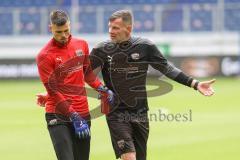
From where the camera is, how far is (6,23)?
106 feet

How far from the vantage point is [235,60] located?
31875 millimetres

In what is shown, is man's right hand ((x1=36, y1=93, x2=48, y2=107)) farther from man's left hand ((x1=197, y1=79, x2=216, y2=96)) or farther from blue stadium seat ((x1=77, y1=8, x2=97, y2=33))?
blue stadium seat ((x1=77, y1=8, x2=97, y2=33))

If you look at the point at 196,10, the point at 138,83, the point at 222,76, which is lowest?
the point at 222,76

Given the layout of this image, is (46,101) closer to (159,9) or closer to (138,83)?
(138,83)

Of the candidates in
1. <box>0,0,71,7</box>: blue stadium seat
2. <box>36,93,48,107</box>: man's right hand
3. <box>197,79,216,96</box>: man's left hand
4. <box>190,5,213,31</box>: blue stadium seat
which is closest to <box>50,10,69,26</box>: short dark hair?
<box>36,93,48,107</box>: man's right hand

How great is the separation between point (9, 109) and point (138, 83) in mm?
14488

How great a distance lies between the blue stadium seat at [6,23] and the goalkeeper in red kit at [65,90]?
23437mm

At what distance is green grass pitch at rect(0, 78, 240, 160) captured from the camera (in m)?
14.2

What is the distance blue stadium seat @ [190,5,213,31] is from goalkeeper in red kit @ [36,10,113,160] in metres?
22.8

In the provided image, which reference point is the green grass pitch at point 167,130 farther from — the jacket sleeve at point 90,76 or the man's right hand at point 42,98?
the man's right hand at point 42,98

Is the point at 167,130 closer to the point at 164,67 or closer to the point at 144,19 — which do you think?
the point at 164,67

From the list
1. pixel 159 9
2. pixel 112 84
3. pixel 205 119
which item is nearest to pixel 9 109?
pixel 205 119

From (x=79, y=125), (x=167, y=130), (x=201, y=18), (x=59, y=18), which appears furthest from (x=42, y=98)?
(x=201, y=18)

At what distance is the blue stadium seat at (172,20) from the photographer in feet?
105
